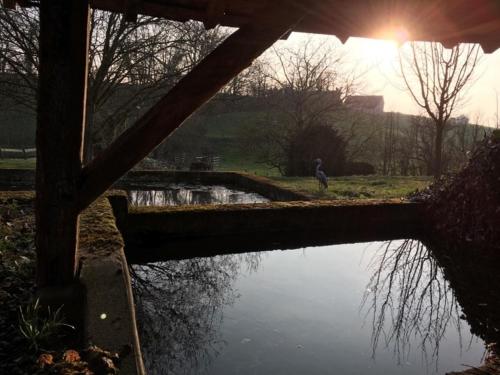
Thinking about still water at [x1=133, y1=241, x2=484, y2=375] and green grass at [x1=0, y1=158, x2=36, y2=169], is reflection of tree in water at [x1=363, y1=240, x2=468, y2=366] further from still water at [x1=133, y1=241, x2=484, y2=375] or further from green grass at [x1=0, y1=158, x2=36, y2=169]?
green grass at [x1=0, y1=158, x2=36, y2=169]

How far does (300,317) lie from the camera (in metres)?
4.18

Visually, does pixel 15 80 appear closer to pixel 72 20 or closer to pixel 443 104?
pixel 72 20

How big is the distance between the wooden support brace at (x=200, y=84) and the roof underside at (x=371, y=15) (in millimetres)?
455

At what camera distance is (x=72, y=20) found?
9.21ft

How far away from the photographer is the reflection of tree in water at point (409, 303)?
3.88m

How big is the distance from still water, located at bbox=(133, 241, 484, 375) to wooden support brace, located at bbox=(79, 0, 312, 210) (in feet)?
5.57

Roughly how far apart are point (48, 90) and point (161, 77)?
9.88 meters

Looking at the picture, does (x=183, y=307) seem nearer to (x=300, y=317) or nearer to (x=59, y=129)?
(x=300, y=317)

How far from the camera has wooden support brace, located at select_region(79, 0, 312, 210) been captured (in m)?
2.64

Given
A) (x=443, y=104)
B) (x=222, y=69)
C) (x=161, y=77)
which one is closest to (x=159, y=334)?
(x=222, y=69)

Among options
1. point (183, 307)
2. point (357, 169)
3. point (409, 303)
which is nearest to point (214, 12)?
point (183, 307)

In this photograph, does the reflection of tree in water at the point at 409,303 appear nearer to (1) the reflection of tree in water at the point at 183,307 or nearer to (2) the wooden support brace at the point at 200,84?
(1) the reflection of tree in water at the point at 183,307

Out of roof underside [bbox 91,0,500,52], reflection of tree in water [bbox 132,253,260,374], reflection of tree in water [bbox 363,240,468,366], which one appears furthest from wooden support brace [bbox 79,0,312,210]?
reflection of tree in water [bbox 363,240,468,366]

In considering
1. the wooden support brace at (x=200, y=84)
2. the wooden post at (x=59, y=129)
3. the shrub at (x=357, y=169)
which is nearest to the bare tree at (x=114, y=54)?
the wooden post at (x=59, y=129)
